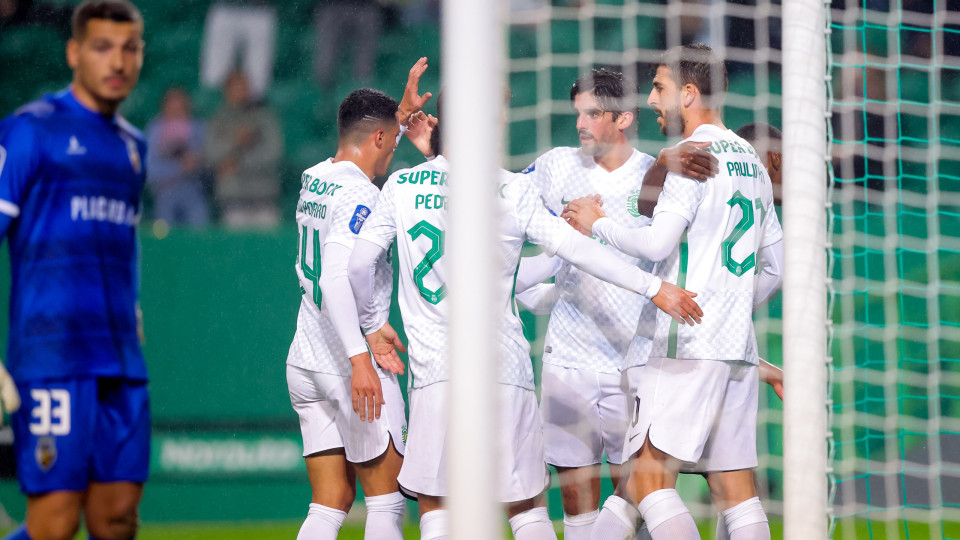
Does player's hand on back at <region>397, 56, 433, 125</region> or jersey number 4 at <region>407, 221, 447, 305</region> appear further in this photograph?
player's hand on back at <region>397, 56, 433, 125</region>

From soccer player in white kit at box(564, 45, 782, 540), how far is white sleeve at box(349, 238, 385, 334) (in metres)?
0.68

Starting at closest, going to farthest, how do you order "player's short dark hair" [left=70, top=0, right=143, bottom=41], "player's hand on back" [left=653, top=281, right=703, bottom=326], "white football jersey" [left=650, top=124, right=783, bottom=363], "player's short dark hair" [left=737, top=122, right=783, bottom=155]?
"player's short dark hair" [left=70, top=0, right=143, bottom=41] < "player's hand on back" [left=653, top=281, right=703, bottom=326] < "white football jersey" [left=650, top=124, right=783, bottom=363] < "player's short dark hair" [left=737, top=122, right=783, bottom=155]

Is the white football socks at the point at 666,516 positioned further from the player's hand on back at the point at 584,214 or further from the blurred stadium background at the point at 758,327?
the blurred stadium background at the point at 758,327

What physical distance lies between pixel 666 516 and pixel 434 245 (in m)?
1.09

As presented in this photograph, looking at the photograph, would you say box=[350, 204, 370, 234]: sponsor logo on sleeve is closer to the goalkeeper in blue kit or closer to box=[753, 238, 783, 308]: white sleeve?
the goalkeeper in blue kit

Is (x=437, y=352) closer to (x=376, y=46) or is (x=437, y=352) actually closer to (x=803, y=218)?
(x=803, y=218)

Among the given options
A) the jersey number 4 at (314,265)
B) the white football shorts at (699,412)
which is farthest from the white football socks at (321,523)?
the white football shorts at (699,412)

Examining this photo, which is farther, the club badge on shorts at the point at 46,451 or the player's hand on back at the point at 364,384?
the player's hand on back at the point at 364,384

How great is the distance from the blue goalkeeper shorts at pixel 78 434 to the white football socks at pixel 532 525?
1143 mm

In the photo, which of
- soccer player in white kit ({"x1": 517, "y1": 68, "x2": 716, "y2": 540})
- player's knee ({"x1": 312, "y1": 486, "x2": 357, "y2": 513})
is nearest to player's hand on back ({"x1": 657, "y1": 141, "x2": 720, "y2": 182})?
soccer player in white kit ({"x1": 517, "y1": 68, "x2": 716, "y2": 540})

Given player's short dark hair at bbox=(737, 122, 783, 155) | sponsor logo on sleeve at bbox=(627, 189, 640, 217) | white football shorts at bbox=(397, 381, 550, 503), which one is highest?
player's short dark hair at bbox=(737, 122, 783, 155)

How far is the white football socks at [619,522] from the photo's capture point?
3.63 meters

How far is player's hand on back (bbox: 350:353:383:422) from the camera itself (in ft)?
11.8

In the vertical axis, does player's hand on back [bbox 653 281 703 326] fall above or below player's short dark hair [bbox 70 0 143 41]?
below
